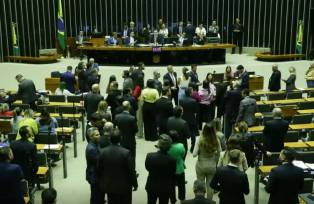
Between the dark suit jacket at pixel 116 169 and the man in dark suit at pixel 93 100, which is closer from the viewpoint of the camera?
the dark suit jacket at pixel 116 169

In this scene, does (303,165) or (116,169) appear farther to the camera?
(303,165)

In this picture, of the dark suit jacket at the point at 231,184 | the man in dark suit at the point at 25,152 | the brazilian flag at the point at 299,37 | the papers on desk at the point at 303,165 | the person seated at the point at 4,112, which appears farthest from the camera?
the brazilian flag at the point at 299,37

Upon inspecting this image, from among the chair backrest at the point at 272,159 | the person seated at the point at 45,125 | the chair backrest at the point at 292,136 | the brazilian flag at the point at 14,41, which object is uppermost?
the brazilian flag at the point at 14,41

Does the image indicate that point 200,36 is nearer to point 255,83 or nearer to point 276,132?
point 255,83

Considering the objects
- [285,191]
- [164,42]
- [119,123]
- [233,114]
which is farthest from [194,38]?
[285,191]

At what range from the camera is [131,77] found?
1284 centimetres

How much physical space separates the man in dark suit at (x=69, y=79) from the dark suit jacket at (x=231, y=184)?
28.0ft

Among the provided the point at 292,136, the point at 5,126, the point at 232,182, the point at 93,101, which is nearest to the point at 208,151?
the point at 232,182

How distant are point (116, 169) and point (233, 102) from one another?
471 cm

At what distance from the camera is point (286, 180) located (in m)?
6.09

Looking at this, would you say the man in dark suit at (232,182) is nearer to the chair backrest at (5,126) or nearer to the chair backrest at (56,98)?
the chair backrest at (5,126)

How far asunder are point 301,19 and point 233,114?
43.3 feet

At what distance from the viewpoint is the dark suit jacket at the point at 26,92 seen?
38.5 feet

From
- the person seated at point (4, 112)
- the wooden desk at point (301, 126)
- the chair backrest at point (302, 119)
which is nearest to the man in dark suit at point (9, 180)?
the person seated at point (4, 112)
